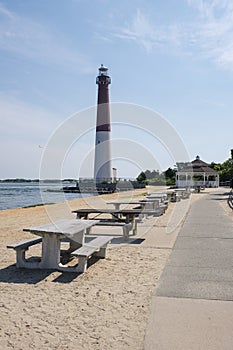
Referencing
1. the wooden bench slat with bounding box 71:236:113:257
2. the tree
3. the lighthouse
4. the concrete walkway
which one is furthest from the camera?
the tree

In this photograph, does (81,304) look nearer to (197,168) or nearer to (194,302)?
(194,302)

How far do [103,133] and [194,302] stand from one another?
142 ft

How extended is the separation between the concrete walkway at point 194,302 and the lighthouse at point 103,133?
38.4 m

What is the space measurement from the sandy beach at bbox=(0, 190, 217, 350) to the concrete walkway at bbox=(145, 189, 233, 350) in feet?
0.48

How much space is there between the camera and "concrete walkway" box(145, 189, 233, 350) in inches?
120

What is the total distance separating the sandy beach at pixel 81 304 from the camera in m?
3.07

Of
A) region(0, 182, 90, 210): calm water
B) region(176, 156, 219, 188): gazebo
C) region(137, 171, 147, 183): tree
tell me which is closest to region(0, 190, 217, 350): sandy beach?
region(0, 182, 90, 210): calm water

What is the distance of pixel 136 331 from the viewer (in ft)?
10.5

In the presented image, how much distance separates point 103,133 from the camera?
4672 centimetres

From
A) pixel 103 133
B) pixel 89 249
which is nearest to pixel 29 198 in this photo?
pixel 103 133

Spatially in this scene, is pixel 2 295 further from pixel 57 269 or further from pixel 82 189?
pixel 82 189

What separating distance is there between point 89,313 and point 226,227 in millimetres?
7287

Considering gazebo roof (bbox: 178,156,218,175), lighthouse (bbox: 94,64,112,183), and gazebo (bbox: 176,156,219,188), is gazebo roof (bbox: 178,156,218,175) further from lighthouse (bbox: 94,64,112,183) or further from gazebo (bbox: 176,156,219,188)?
lighthouse (bbox: 94,64,112,183)

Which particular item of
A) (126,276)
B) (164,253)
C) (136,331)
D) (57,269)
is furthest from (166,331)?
(164,253)
